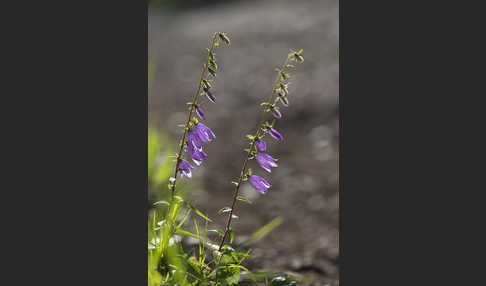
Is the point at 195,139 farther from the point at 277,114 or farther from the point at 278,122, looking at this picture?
the point at 278,122

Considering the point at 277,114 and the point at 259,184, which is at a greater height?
the point at 277,114

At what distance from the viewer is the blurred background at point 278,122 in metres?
4.03

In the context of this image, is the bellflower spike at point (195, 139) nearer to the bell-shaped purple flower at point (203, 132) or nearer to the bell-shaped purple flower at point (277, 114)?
the bell-shaped purple flower at point (203, 132)

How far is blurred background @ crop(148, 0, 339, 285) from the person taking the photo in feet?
13.2

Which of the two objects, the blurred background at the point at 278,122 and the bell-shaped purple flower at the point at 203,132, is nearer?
the bell-shaped purple flower at the point at 203,132

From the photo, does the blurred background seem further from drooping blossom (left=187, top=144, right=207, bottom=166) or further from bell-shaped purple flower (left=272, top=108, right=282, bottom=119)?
bell-shaped purple flower (left=272, top=108, right=282, bottom=119)

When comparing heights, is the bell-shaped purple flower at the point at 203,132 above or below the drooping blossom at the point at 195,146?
above

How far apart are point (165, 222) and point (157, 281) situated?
1.17 ft

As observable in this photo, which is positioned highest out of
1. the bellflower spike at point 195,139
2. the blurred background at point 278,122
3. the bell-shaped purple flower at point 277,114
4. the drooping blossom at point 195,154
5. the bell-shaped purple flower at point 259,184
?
the blurred background at point 278,122

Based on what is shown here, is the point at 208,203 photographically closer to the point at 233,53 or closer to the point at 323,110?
the point at 323,110

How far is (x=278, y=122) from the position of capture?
6.94m

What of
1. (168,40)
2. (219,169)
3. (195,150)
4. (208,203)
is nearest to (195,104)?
(195,150)

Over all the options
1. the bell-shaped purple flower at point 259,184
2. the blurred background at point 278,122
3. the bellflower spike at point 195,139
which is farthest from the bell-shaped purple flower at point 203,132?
the blurred background at point 278,122

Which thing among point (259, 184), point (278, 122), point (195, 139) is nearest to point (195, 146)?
point (195, 139)
